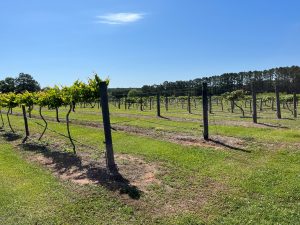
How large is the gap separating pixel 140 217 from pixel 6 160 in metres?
9.34

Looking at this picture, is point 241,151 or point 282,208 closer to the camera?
point 282,208

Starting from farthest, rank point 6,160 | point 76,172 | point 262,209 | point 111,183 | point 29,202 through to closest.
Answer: point 6,160
point 76,172
point 111,183
point 29,202
point 262,209

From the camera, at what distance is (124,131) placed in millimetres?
20906

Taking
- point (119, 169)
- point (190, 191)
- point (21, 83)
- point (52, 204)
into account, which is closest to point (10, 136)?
point (119, 169)

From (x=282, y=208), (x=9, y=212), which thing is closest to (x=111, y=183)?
(x=9, y=212)

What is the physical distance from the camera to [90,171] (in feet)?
40.0

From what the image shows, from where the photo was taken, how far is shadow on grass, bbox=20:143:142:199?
33.5 feet

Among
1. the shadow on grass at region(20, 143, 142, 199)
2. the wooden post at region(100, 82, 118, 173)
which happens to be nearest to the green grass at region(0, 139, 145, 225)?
the shadow on grass at region(20, 143, 142, 199)

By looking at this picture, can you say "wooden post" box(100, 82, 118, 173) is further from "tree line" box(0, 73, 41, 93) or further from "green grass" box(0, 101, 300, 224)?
"tree line" box(0, 73, 41, 93)

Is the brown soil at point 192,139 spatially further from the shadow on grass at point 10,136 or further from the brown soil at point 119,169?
the shadow on grass at point 10,136

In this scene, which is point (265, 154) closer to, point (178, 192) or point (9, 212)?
point (178, 192)

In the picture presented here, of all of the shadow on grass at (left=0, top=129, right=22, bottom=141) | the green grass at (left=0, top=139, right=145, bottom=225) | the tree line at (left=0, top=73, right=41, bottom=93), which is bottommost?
the green grass at (left=0, top=139, right=145, bottom=225)

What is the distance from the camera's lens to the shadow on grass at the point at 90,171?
10.2 m

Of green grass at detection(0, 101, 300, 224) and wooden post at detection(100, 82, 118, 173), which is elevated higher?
wooden post at detection(100, 82, 118, 173)
